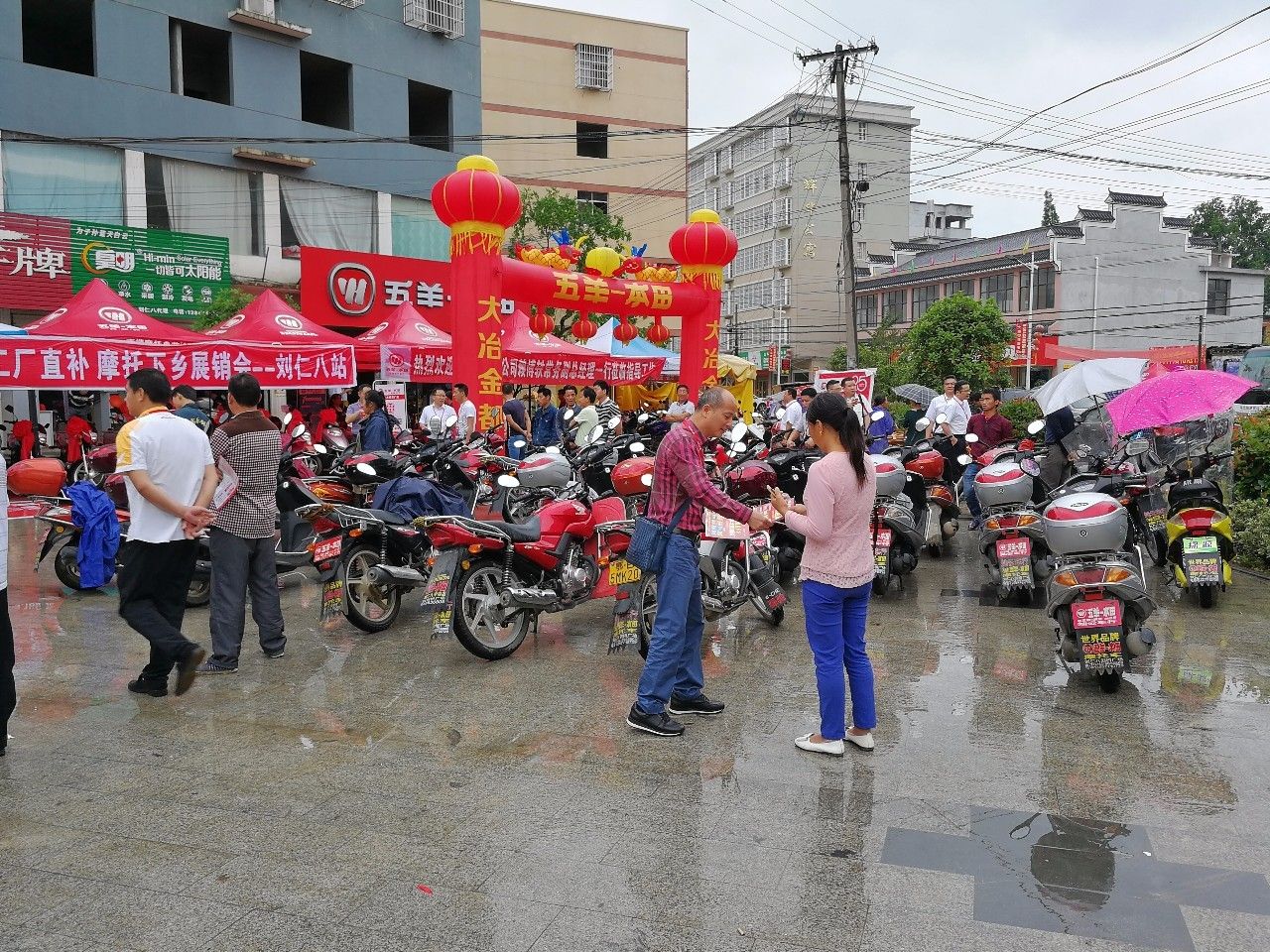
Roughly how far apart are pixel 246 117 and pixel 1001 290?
31.5 meters

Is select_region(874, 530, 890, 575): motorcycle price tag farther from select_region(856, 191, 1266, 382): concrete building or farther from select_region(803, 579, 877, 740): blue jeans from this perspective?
select_region(856, 191, 1266, 382): concrete building

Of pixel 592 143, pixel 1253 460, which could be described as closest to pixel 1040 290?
pixel 592 143

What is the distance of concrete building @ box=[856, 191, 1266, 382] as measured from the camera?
1603 inches

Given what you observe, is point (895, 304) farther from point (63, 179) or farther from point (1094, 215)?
point (63, 179)

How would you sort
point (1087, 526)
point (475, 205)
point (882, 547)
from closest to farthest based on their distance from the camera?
1. point (1087, 526)
2. point (882, 547)
3. point (475, 205)

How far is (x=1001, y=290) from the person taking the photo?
4222cm

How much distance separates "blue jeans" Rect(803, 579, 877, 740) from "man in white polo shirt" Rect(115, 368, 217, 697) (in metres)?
3.02

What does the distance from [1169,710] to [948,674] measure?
1.12m

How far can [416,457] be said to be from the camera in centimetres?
894

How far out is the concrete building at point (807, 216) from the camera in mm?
53250

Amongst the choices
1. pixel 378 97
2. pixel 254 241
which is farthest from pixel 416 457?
pixel 378 97

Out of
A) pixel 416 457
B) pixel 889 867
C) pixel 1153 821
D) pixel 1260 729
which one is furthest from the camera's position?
pixel 416 457

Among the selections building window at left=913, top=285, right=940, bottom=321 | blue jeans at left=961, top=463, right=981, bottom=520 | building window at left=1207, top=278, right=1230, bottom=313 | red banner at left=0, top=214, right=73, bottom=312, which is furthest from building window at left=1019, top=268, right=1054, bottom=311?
red banner at left=0, top=214, right=73, bottom=312

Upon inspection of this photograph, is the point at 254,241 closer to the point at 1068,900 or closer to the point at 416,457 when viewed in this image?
the point at 416,457
